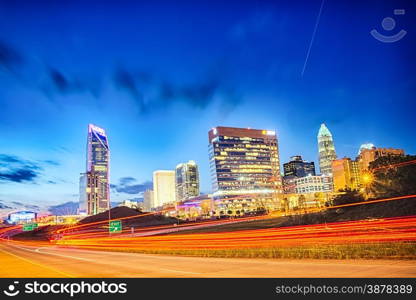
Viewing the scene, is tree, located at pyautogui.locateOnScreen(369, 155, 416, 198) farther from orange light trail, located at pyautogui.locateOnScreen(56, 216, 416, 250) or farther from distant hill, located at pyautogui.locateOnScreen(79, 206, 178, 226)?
distant hill, located at pyautogui.locateOnScreen(79, 206, 178, 226)

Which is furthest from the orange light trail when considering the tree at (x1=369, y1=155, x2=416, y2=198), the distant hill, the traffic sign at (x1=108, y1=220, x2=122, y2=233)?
the distant hill

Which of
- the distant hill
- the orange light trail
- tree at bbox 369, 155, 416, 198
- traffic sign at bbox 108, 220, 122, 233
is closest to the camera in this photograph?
the orange light trail

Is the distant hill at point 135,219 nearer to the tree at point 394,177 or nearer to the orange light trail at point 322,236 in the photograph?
the tree at point 394,177

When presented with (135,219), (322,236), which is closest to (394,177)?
(322,236)

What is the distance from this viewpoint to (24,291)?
12.0m

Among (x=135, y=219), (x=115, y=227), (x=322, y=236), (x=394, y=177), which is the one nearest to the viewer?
(x=322, y=236)

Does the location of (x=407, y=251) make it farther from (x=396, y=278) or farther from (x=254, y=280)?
(x=254, y=280)

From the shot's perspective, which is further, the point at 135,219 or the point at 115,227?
the point at 135,219

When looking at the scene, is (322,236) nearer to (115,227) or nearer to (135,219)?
(115,227)

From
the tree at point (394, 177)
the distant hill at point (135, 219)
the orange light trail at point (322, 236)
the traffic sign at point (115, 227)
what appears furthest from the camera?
the distant hill at point (135, 219)

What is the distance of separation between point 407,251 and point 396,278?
589 cm

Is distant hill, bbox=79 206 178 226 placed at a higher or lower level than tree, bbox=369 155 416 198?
lower

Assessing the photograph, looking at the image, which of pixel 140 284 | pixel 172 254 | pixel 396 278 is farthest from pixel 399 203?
pixel 140 284

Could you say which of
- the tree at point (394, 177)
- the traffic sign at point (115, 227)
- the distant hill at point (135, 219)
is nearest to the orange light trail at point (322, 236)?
the traffic sign at point (115, 227)
